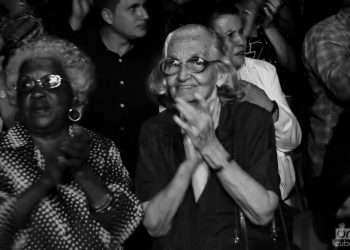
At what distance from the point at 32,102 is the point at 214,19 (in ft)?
4.73

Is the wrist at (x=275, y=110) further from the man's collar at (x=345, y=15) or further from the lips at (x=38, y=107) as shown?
the lips at (x=38, y=107)

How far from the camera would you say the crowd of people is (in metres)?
3.01

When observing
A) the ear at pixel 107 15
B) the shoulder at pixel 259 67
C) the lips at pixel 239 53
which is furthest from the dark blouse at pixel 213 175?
the ear at pixel 107 15

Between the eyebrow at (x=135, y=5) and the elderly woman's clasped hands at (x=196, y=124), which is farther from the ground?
the elderly woman's clasped hands at (x=196, y=124)

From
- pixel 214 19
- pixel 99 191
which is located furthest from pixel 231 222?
pixel 214 19

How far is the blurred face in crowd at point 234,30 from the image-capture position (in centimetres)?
403

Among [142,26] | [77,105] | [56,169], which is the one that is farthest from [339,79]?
[56,169]

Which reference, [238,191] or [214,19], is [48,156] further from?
[214,19]

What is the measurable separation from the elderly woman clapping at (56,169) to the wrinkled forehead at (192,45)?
435 mm

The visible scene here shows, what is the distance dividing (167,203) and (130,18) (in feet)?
5.46

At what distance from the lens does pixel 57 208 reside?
9.83 ft

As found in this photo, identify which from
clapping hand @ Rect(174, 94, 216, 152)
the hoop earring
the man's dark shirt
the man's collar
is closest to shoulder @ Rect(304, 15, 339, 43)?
the man's collar

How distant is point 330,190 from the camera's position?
4.09m

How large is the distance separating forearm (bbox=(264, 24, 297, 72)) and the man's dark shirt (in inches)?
34.5
